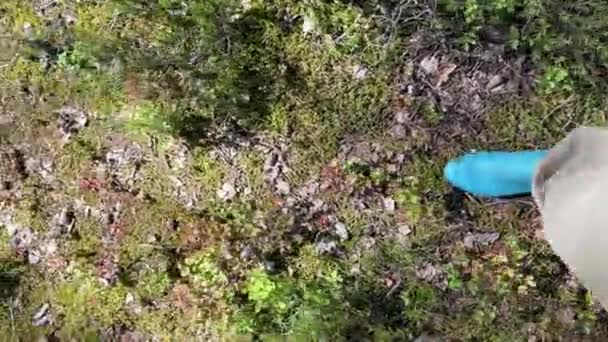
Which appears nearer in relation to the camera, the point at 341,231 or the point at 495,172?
the point at 495,172

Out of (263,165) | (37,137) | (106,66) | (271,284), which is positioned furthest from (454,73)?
(37,137)

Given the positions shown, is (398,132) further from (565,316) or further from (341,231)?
(565,316)

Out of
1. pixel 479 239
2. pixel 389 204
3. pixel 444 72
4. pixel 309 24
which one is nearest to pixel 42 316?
pixel 389 204

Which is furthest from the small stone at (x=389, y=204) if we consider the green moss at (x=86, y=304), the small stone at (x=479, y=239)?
the green moss at (x=86, y=304)

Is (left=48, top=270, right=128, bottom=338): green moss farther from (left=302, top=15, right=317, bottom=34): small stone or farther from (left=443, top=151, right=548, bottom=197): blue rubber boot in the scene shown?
(left=443, top=151, right=548, bottom=197): blue rubber boot

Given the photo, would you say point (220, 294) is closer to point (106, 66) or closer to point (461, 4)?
point (106, 66)
